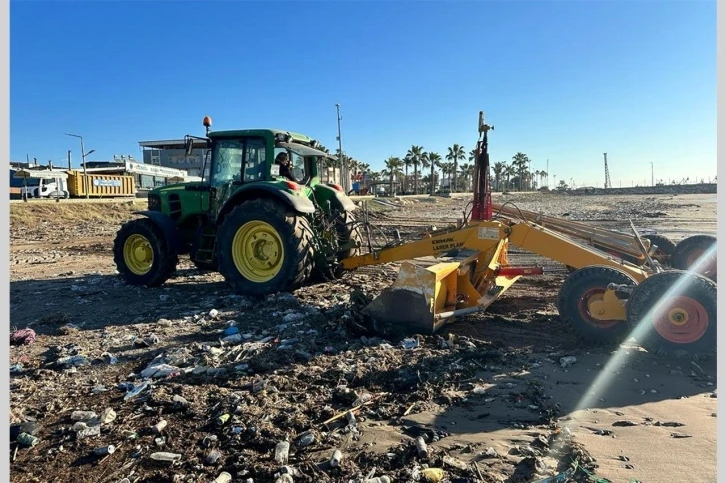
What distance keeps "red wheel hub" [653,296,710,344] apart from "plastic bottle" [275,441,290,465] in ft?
10.3

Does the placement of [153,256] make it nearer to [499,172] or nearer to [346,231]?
[346,231]

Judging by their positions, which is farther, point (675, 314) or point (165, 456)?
point (675, 314)

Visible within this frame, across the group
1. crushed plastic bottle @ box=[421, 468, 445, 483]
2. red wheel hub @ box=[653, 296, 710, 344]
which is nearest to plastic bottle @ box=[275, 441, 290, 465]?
crushed plastic bottle @ box=[421, 468, 445, 483]

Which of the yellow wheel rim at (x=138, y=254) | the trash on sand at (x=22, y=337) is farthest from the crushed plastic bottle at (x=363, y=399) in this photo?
the yellow wheel rim at (x=138, y=254)

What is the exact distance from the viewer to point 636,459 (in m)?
2.80

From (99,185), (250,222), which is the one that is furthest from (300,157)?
(99,185)

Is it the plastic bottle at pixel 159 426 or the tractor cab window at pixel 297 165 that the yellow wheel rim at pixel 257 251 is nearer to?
the tractor cab window at pixel 297 165

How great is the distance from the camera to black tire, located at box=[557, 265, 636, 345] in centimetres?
452

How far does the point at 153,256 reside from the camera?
745cm

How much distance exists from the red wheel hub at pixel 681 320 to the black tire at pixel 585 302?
388mm

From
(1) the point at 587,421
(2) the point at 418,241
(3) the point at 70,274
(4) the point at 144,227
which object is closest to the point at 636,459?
(1) the point at 587,421

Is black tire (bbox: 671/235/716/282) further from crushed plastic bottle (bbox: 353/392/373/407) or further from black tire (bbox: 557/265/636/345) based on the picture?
crushed plastic bottle (bbox: 353/392/373/407)

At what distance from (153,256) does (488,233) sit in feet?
16.0

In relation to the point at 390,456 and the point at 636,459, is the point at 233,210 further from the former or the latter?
the point at 636,459
